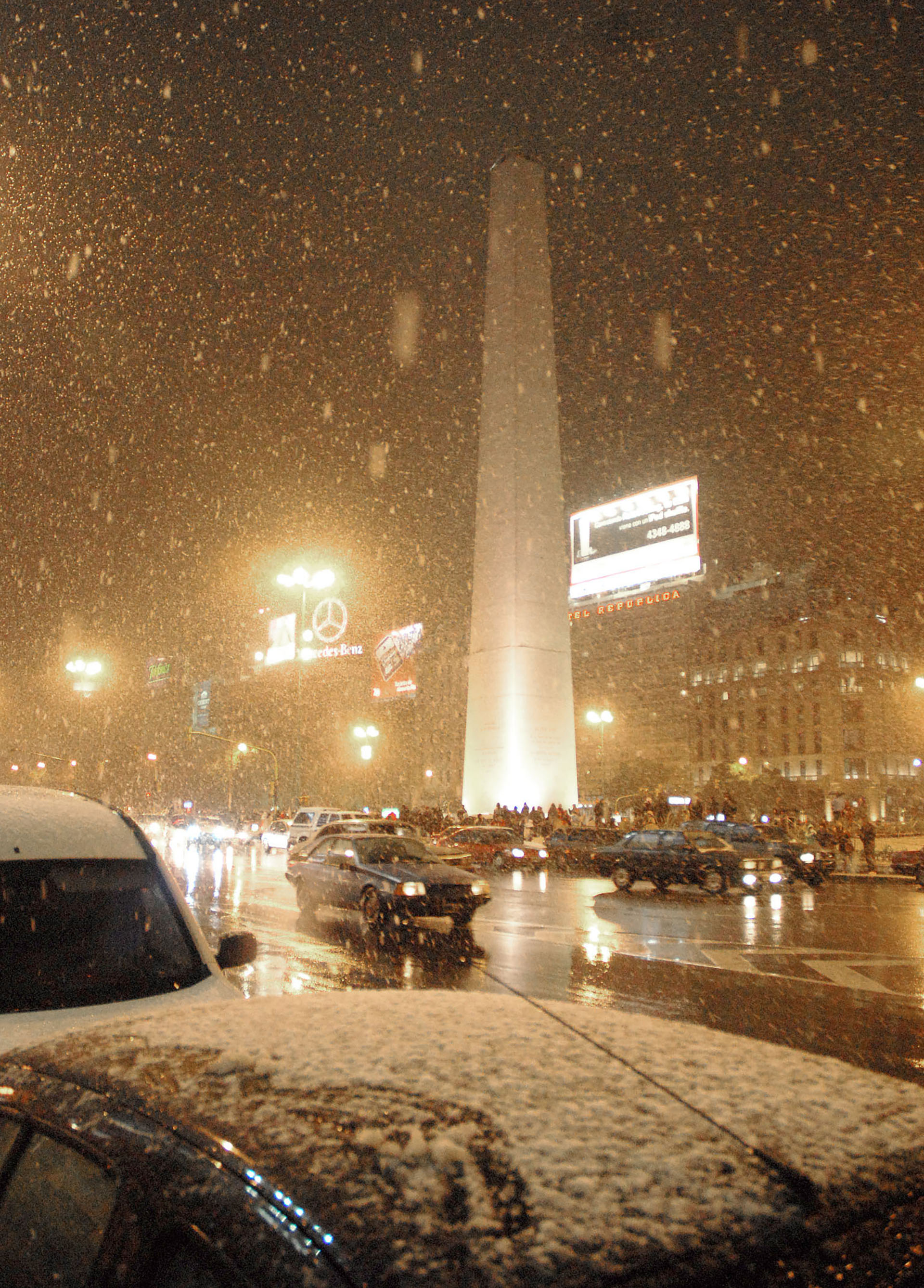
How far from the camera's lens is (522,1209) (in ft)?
4.00

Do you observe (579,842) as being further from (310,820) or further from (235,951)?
(235,951)

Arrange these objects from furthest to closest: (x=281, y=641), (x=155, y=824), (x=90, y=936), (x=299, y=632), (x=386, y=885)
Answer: (x=281, y=641), (x=155, y=824), (x=299, y=632), (x=386, y=885), (x=90, y=936)

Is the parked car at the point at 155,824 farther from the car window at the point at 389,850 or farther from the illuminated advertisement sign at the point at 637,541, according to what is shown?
the car window at the point at 389,850

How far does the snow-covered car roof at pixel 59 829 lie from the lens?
3674 millimetres

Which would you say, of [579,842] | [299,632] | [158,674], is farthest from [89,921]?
[158,674]

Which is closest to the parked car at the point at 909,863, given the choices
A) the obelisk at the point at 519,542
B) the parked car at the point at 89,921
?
the obelisk at the point at 519,542

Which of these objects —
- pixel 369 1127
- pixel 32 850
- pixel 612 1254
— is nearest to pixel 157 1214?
pixel 369 1127

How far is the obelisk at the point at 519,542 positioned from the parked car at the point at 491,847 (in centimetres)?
712

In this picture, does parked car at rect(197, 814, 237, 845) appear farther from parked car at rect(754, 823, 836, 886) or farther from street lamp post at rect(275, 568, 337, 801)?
parked car at rect(754, 823, 836, 886)

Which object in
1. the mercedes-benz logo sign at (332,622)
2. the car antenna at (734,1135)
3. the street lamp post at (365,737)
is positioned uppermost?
the mercedes-benz logo sign at (332,622)

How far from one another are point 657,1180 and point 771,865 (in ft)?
71.3

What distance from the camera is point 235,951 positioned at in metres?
4.11

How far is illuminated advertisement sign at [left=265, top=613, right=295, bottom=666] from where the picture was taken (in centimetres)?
7081

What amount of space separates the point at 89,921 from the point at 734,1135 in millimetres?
3010
